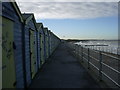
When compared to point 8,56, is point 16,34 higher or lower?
higher

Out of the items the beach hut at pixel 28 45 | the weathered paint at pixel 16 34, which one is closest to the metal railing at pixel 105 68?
the beach hut at pixel 28 45

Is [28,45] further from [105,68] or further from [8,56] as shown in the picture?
[105,68]

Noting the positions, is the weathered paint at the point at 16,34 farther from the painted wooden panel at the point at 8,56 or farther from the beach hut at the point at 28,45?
the beach hut at the point at 28,45

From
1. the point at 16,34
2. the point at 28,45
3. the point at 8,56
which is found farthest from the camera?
the point at 28,45

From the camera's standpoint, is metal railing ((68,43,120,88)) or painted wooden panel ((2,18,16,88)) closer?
painted wooden panel ((2,18,16,88))

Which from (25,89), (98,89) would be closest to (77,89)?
(98,89)

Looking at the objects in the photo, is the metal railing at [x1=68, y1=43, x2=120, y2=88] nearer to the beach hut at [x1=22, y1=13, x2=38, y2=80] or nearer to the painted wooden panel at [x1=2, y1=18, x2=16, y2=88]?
the beach hut at [x1=22, y1=13, x2=38, y2=80]

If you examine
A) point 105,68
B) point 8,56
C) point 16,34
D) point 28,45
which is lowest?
point 105,68

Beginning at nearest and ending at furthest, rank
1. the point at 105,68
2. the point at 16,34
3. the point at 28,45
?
the point at 16,34
the point at 28,45
the point at 105,68

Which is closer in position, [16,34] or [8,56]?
[8,56]

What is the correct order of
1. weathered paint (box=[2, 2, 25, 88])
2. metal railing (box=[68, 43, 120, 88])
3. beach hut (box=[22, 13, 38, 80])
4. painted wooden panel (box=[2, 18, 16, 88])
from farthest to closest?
beach hut (box=[22, 13, 38, 80]) → metal railing (box=[68, 43, 120, 88]) → weathered paint (box=[2, 2, 25, 88]) → painted wooden panel (box=[2, 18, 16, 88])

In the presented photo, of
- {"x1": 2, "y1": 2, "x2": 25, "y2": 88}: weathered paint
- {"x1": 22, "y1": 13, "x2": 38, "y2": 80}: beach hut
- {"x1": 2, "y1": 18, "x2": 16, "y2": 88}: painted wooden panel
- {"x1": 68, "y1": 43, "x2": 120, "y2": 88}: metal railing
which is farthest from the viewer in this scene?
{"x1": 22, "y1": 13, "x2": 38, "y2": 80}: beach hut

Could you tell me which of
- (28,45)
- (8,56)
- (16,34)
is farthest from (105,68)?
(8,56)

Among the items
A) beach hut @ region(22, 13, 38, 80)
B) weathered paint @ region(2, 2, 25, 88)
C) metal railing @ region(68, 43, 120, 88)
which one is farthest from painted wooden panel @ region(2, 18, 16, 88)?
metal railing @ region(68, 43, 120, 88)
